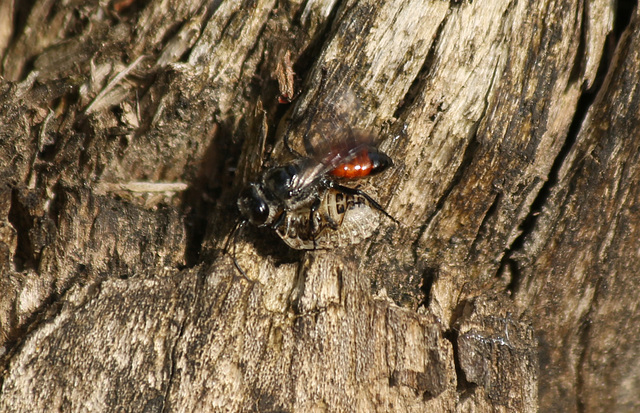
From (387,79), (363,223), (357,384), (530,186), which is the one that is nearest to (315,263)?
(363,223)

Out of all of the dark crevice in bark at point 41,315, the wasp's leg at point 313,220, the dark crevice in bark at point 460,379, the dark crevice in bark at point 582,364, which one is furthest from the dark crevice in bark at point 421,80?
the dark crevice in bark at point 41,315

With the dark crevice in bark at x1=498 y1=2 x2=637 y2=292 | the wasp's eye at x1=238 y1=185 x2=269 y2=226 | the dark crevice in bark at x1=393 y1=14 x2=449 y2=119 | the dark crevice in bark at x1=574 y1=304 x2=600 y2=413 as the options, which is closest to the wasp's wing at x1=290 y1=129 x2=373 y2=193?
the dark crevice in bark at x1=393 y1=14 x2=449 y2=119

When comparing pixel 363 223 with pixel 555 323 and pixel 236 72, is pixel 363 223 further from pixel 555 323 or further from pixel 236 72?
pixel 555 323

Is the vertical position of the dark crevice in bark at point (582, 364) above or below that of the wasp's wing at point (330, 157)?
below

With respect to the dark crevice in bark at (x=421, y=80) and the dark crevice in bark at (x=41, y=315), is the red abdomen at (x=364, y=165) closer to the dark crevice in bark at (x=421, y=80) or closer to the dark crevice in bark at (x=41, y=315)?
the dark crevice in bark at (x=421, y=80)

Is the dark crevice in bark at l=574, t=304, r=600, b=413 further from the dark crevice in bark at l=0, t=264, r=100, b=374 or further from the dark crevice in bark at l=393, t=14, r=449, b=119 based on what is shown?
the dark crevice in bark at l=0, t=264, r=100, b=374
